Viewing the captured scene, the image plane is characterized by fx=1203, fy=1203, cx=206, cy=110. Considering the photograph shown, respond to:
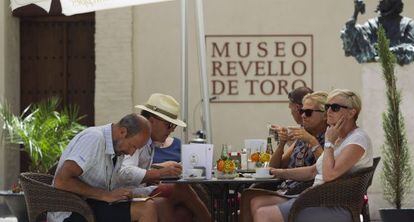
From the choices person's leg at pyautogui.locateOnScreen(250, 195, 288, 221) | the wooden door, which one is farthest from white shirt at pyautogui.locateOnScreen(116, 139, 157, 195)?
the wooden door

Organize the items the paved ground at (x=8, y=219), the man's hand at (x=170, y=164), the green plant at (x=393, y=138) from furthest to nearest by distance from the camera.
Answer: the paved ground at (x=8, y=219) < the green plant at (x=393, y=138) < the man's hand at (x=170, y=164)

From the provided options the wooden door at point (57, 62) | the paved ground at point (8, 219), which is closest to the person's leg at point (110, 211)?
the paved ground at point (8, 219)

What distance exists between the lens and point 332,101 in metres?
7.71

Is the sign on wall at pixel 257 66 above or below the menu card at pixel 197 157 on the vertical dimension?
above

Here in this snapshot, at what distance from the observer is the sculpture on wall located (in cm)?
1184

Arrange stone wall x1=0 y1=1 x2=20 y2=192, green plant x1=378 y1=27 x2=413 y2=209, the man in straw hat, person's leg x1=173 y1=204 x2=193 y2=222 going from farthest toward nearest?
stone wall x1=0 y1=1 x2=20 y2=192, green plant x1=378 y1=27 x2=413 y2=209, person's leg x1=173 y1=204 x2=193 y2=222, the man in straw hat

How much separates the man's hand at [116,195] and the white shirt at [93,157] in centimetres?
11

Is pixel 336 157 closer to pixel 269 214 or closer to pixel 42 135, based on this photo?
pixel 269 214

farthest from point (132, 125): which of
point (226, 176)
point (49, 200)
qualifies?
point (226, 176)

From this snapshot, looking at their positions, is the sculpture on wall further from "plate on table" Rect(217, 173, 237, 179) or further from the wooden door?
the wooden door

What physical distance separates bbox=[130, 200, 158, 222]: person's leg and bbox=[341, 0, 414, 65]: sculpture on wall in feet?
16.0

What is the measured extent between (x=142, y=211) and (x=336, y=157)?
1.26m

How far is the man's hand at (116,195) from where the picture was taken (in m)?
7.41

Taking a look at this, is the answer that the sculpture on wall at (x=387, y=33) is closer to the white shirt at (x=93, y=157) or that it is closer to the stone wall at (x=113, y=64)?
the stone wall at (x=113, y=64)
